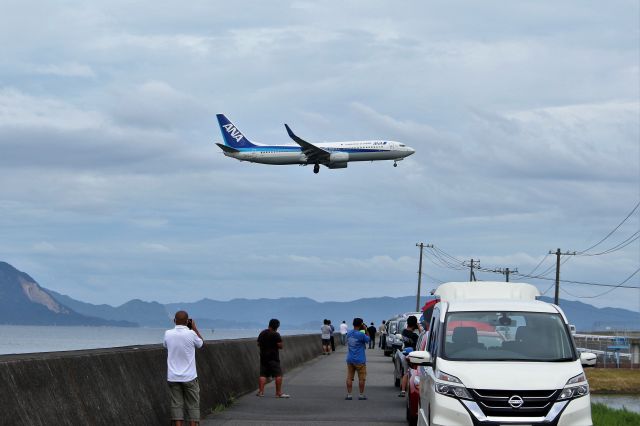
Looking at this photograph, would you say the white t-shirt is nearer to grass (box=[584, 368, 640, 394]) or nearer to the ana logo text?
grass (box=[584, 368, 640, 394])

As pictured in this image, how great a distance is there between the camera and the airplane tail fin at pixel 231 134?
9529 cm

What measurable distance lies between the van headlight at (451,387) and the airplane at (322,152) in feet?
203

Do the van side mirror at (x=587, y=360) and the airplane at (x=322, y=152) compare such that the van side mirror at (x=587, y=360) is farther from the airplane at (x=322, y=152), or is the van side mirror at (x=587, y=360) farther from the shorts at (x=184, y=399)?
the airplane at (x=322, y=152)

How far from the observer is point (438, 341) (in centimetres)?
1256

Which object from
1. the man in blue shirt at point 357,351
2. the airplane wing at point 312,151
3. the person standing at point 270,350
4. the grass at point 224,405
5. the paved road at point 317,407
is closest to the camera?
the paved road at point 317,407

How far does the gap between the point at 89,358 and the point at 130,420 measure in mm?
1326

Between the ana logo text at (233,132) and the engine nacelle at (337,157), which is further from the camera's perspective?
the ana logo text at (233,132)

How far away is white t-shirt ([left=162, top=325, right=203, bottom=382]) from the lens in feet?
44.4

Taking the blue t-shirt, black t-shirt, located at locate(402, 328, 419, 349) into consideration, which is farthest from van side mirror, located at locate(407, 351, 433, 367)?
the blue t-shirt

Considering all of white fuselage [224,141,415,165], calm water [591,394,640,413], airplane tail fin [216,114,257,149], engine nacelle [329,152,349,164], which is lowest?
calm water [591,394,640,413]

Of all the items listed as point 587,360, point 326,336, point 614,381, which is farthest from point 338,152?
point 587,360

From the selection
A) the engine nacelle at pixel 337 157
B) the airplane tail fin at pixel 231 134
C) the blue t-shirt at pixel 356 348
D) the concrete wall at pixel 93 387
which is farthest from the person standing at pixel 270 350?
the airplane tail fin at pixel 231 134

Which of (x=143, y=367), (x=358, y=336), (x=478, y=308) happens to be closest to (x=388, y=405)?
(x=358, y=336)

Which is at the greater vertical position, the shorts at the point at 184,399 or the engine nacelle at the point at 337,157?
the engine nacelle at the point at 337,157
